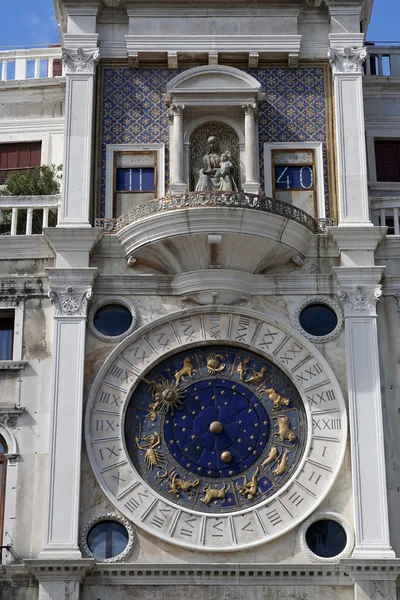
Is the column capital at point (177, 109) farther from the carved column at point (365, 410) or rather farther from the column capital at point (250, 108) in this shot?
the carved column at point (365, 410)

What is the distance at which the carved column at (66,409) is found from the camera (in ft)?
68.1

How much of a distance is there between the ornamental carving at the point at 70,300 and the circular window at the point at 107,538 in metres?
3.43

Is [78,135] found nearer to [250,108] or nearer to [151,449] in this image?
[250,108]

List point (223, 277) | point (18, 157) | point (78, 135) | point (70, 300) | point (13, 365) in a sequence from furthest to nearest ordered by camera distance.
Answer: point (18, 157) → point (78, 135) → point (223, 277) → point (70, 300) → point (13, 365)

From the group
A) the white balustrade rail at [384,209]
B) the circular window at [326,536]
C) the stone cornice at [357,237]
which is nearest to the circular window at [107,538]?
the circular window at [326,536]

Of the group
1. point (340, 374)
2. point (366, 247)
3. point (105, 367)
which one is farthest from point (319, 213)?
point (105, 367)

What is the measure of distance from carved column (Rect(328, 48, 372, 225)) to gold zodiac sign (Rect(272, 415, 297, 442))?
357 cm

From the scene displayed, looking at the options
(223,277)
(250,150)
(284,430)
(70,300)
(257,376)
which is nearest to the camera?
(284,430)

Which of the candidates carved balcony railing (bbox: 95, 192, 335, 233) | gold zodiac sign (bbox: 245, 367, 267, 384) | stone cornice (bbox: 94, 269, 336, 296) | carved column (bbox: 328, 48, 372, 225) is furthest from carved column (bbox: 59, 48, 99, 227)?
carved column (bbox: 328, 48, 372, 225)

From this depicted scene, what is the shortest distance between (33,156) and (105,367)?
5.61 metres

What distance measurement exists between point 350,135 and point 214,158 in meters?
2.42

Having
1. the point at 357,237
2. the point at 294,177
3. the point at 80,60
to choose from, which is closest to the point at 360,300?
the point at 357,237

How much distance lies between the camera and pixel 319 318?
22.6 meters

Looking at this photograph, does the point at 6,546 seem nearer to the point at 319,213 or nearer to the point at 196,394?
the point at 196,394
